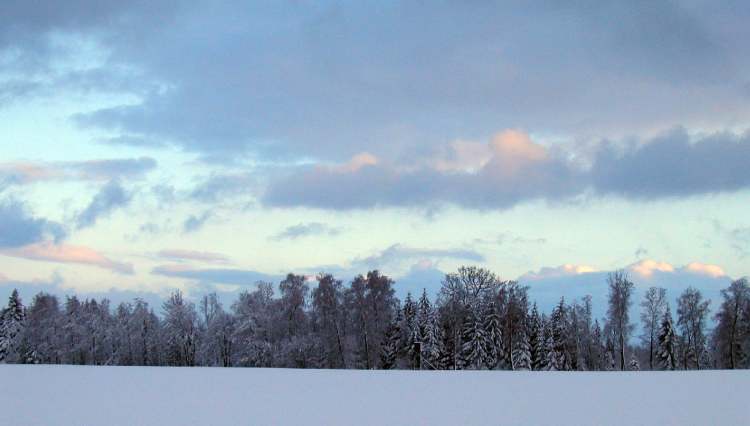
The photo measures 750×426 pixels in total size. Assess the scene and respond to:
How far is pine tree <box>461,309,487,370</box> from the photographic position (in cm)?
5312

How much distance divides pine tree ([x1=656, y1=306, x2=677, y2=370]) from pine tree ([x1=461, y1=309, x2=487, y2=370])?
14544 mm

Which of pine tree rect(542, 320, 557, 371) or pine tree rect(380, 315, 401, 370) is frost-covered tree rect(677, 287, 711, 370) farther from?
pine tree rect(380, 315, 401, 370)

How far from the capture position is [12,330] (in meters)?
67.4

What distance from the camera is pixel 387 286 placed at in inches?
2301

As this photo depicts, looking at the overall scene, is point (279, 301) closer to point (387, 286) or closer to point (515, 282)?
point (387, 286)

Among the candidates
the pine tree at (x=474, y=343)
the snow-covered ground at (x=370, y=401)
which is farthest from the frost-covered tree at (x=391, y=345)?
the snow-covered ground at (x=370, y=401)

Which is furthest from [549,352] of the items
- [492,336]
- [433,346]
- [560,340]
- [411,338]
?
[411,338]

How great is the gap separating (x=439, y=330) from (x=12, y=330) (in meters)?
45.6

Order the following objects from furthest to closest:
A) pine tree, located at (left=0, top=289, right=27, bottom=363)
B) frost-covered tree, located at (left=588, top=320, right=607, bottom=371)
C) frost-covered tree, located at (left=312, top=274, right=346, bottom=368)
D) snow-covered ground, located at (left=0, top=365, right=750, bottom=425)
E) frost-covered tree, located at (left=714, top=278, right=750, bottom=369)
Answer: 1. pine tree, located at (left=0, top=289, right=27, bottom=363)
2. frost-covered tree, located at (left=588, top=320, right=607, bottom=371)
3. frost-covered tree, located at (left=312, top=274, right=346, bottom=368)
4. frost-covered tree, located at (left=714, top=278, right=750, bottom=369)
5. snow-covered ground, located at (left=0, top=365, right=750, bottom=425)

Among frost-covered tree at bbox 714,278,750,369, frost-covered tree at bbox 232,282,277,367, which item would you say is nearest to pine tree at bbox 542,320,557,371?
frost-covered tree at bbox 714,278,750,369

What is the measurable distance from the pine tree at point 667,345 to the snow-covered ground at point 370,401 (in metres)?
27.3

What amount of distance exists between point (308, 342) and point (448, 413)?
4194 centimetres

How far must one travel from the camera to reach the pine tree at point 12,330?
66.4 meters

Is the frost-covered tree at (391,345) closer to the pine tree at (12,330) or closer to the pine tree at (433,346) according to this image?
the pine tree at (433,346)
